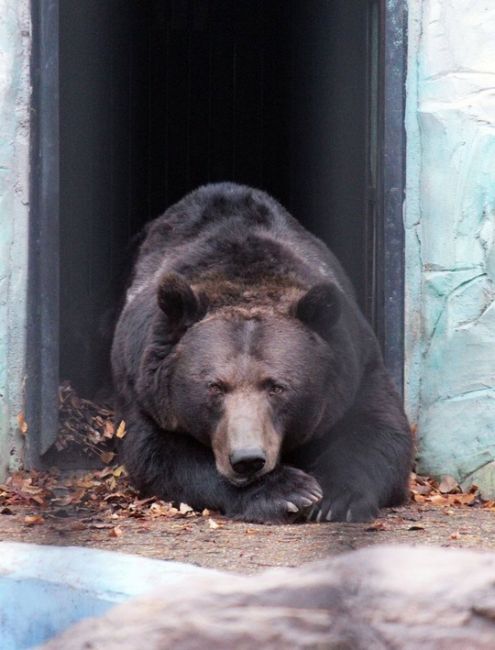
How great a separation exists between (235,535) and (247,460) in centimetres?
29

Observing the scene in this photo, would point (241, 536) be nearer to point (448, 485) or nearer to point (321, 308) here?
point (321, 308)

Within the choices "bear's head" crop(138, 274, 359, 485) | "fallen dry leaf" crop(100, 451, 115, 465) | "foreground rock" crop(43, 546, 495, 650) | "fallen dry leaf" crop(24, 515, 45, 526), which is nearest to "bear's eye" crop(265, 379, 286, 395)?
"bear's head" crop(138, 274, 359, 485)

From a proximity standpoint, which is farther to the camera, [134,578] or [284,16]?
[284,16]

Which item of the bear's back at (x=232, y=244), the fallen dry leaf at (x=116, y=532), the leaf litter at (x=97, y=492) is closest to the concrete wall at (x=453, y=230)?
the leaf litter at (x=97, y=492)

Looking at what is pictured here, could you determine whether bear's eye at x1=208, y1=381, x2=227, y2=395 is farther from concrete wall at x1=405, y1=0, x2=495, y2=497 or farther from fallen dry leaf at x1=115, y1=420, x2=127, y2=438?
concrete wall at x1=405, y1=0, x2=495, y2=497

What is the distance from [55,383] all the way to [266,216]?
4.41 ft

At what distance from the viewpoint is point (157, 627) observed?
7.13 ft

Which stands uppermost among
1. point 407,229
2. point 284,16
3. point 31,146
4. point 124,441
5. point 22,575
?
point 284,16

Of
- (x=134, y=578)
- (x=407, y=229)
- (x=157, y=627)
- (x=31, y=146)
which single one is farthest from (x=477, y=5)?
(x=157, y=627)

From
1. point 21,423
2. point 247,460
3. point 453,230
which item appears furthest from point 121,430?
point 453,230

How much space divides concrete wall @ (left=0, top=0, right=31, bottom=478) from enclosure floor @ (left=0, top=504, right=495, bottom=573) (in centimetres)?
91

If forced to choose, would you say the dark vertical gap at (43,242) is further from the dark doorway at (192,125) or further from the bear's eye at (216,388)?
the bear's eye at (216,388)

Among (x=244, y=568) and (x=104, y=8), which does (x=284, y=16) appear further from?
(x=244, y=568)

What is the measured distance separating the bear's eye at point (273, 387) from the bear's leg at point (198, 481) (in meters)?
0.31
